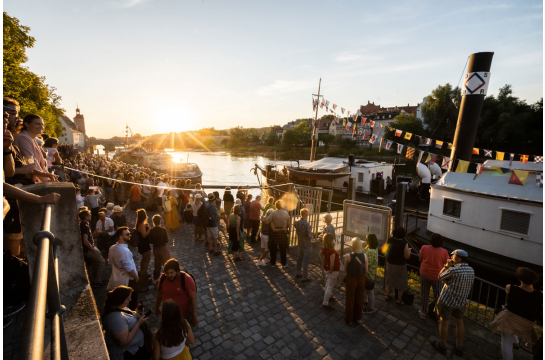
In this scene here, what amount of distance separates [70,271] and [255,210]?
605 centimetres

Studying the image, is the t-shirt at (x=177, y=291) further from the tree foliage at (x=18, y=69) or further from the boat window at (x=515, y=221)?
the tree foliage at (x=18, y=69)

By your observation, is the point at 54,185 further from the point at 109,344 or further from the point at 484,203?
the point at 484,203

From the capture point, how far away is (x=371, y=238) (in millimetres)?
5645

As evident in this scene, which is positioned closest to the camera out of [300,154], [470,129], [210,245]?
[210,245]

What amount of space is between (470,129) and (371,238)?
1156 centimetres

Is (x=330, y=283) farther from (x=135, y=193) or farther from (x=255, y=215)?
(x=135, y=193)

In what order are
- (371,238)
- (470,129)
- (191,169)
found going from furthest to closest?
(191,169)
(470,129)
(371,238)

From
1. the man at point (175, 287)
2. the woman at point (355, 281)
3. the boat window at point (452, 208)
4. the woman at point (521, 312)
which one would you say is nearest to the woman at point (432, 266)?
the woman at point (521, 312)

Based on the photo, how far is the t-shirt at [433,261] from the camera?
203 inches

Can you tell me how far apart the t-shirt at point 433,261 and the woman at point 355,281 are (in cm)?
127

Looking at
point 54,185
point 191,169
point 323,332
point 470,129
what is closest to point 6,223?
point 54,185

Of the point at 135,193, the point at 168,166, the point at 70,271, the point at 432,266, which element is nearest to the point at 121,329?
the point at 70,271

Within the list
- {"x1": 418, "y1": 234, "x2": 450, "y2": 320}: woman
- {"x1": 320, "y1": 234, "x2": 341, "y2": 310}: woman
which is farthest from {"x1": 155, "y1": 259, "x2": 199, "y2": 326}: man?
{"x1": 418, "y1": 234, "x2": 450, "y2": 320}: woman

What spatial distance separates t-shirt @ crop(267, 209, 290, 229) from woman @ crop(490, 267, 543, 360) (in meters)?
4.45
